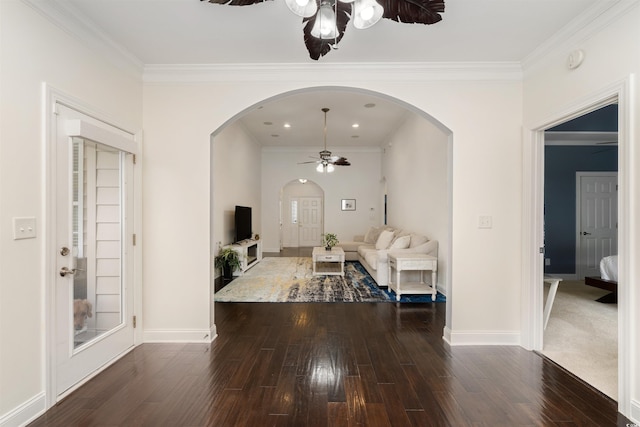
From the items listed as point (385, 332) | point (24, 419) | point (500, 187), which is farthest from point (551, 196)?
point (24, 419)

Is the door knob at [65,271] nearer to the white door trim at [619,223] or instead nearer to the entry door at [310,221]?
the white door trim at [619,223]

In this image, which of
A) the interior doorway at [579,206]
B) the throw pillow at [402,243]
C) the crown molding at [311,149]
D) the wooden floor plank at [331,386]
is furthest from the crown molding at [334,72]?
the crown molding at [311,149]

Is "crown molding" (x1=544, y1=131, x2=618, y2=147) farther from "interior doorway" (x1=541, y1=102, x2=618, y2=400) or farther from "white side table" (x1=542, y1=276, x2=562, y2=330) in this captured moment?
"white side table" (x1=542, y1=276, x2=562, y2=330)

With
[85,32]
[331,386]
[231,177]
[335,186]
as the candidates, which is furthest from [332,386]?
[335,186]

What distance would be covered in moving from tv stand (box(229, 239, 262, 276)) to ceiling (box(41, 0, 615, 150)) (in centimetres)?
387

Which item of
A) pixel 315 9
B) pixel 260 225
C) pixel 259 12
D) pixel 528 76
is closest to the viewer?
pixel 315 9

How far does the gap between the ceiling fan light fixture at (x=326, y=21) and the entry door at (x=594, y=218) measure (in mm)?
6915

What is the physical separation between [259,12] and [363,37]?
876 millimetres

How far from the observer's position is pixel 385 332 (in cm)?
345

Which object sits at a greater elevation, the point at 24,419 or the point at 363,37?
the point at 363,37

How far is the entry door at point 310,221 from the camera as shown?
11930 mm

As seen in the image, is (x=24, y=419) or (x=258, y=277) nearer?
(x=24, y=419)

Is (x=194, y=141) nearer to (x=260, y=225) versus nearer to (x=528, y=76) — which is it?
(x=528, y=76)

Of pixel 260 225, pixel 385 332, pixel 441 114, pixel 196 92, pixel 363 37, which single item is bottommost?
pixel 385 332
